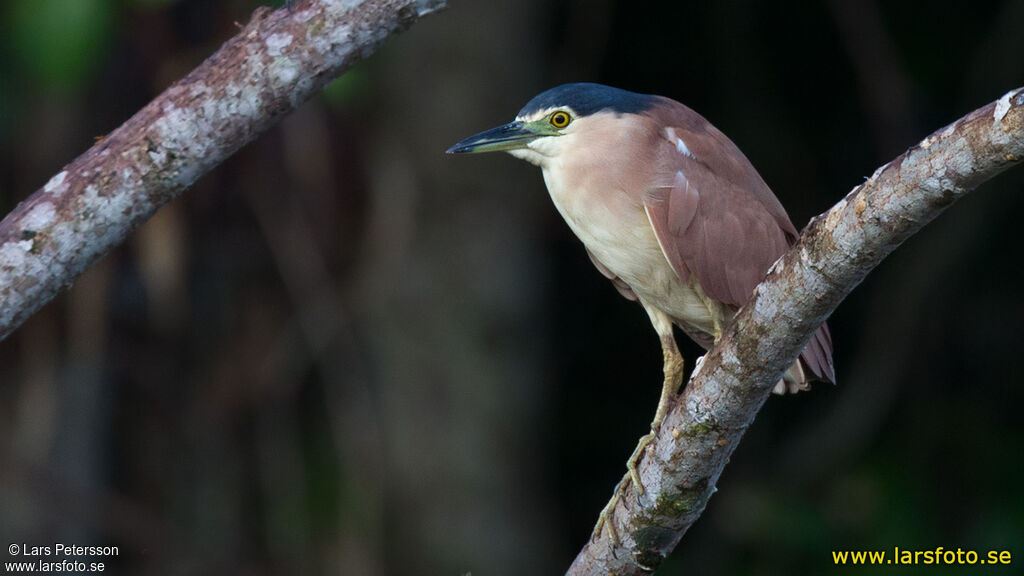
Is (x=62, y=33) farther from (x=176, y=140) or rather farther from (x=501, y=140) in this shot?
(x=501, y=140)

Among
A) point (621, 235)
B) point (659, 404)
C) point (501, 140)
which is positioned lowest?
point (659, 404)

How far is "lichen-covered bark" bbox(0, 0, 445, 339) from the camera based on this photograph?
189cm

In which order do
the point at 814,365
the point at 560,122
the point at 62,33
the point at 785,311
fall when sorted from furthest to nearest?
1. the point at 62,33
2. the point at 560,122
3. the point at 814,365
4. the point at 785,311

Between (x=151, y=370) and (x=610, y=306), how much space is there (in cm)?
205

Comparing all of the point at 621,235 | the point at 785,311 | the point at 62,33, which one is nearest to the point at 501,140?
the point at 621,235

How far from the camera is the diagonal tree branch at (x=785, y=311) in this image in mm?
1370

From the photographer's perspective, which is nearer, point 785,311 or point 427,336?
point 785,311

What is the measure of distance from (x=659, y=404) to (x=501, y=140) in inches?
27.5

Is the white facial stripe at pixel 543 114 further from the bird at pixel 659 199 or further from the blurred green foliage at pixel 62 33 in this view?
the blurred green foliage at pixel 62 33

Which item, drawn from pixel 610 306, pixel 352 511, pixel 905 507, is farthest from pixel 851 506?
pixel 352 511

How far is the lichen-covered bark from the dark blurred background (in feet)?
6.12

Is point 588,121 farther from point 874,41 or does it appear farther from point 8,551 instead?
point 8,551

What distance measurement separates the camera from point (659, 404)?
97.3 inches

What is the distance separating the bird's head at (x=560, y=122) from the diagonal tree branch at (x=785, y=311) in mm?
760
